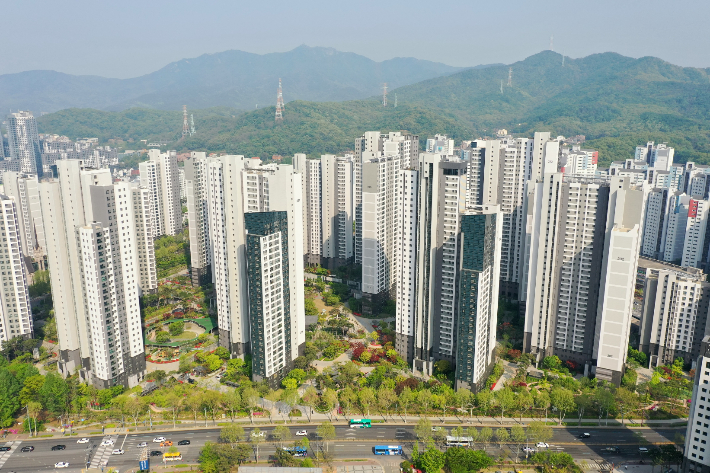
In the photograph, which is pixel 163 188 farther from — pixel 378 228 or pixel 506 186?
pixel 506 186

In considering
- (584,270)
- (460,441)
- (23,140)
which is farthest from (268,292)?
(23,140)

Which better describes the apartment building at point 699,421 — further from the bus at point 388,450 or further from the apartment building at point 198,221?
the apartment building at point 198,221

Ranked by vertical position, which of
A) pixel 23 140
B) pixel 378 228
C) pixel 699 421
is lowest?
pixel 699 421

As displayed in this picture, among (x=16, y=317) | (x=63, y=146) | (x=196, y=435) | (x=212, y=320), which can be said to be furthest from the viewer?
(x=63, y=146)

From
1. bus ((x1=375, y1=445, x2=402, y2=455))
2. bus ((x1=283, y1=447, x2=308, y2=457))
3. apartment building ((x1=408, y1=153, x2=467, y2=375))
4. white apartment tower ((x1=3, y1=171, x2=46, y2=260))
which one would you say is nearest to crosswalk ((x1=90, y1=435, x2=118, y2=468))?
bus ((x1=283, y1=447, x2=308, y2=457))

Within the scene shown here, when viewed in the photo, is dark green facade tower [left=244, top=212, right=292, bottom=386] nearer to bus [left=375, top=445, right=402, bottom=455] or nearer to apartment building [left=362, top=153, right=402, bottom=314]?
bus [left=375, top=445, right=402, bottom=455]

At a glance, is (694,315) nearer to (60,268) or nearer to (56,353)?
(60,268)

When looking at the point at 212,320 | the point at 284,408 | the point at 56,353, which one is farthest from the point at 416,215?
the point at 56,353
